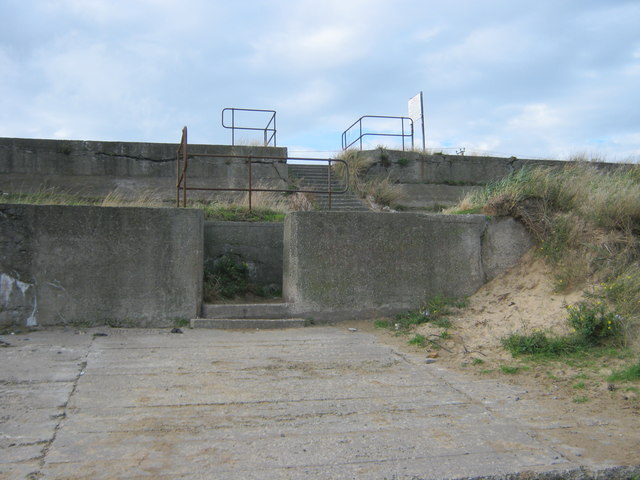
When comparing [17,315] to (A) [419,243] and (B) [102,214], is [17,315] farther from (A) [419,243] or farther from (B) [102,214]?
(A) [419,243]

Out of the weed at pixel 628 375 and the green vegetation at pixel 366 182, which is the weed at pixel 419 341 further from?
the green vegetation at pixel 366 182

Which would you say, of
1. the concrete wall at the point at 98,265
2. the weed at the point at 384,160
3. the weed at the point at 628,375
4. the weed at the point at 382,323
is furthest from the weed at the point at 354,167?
the weed at the point at 628,375

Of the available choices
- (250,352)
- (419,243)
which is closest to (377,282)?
(419,243)

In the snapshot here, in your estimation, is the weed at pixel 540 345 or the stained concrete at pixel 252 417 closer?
the stained concrete at pixel 252 417

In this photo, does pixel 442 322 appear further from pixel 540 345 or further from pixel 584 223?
pixel 584 223

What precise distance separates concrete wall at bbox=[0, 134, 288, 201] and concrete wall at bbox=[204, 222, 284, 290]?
9.92 ft

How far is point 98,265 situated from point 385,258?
393cm

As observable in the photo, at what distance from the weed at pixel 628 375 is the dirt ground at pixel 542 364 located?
0.27ft

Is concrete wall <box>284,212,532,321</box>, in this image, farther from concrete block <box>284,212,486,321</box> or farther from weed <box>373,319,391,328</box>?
weed <box>373,319,391,328</box>

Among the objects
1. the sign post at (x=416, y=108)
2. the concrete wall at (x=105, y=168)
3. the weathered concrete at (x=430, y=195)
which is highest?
the sign post at (x=416, y=108)

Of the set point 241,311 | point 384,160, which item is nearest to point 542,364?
point 241,311

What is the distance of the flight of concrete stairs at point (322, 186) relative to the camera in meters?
10.7

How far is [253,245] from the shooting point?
8328 millimetres

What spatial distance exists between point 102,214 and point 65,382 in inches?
115
